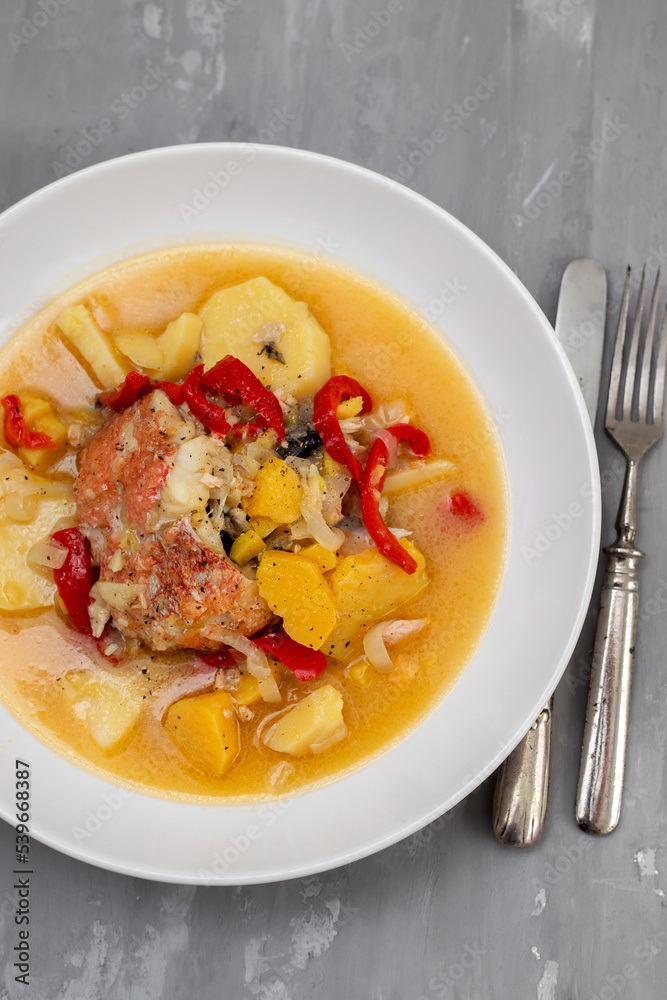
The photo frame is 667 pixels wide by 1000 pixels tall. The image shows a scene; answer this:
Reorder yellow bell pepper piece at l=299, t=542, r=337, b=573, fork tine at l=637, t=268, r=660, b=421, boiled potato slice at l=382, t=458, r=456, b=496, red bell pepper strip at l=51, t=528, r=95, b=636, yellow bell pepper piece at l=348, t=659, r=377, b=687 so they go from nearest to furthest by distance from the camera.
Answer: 1. yellow bell pepper piece at l=299, t=542, r=337, b=573
2. red bell pepper strip at l=51, t=528, r=95, b=636
3. yellow bell pepper piece at l=348, t=659, r=377, b=687
4. boiled potato slice at l=382, t=458, r=456, b=496
5. fork tine at l=637, t=268, r=660, b=421

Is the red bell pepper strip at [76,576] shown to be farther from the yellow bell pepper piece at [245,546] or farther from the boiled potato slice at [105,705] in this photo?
the yellow bell pepper piece at [245,546]

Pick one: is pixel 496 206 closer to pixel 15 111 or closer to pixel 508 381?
pixel 508 381

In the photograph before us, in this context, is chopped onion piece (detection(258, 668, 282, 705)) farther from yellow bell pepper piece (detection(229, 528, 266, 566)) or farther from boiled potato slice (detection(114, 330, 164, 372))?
boiled potato slice (detection(114, 330, 164, 372))

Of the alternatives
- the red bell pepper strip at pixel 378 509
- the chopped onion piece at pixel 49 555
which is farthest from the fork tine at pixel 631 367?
the chopped onion piece at pixel 49 555

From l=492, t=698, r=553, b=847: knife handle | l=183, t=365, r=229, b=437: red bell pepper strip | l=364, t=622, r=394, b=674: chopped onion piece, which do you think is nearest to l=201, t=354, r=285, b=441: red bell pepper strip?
l=183, t=365, r=229, b=437: red bell pepper strip

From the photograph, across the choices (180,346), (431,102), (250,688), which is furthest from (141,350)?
(431,102)

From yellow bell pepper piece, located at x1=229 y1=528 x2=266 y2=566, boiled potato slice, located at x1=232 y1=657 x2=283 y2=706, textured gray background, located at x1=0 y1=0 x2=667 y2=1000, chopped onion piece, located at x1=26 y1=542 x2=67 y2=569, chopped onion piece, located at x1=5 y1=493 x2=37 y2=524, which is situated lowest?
boiled potato slice, located at x1=232 y1=657 x2=283 y2=706

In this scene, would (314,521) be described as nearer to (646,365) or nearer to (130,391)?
(130,391)
